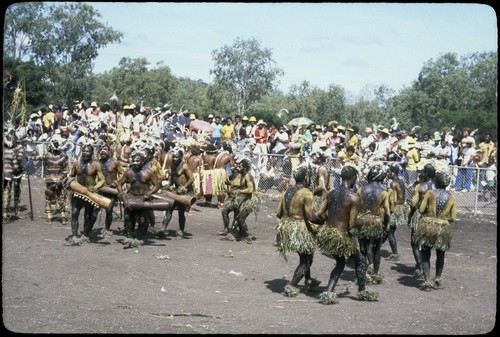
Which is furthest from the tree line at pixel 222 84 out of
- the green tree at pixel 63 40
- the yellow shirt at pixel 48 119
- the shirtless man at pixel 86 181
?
the shirtless man at pixel 86 181

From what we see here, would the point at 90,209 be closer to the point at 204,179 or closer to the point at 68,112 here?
the point at 204,179

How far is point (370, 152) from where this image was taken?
2095 cm

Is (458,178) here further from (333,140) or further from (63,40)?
(63,40)

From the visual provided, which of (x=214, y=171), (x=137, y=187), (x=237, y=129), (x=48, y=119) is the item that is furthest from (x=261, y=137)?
(x=137, y=187)

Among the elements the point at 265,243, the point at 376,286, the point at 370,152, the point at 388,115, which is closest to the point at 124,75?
the point at 388,115

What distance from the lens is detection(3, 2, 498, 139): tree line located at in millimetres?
48000

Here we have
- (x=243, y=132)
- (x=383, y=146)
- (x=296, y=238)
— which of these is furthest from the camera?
(x=243, y=132)

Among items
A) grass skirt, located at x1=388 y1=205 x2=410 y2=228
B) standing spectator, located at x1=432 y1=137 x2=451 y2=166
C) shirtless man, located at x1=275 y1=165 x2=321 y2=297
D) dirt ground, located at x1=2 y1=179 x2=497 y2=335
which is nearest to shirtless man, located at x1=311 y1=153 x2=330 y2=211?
dirt ground, located at x1=2 y1=179 x2=497 y2=335

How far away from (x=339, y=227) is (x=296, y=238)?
640 mm

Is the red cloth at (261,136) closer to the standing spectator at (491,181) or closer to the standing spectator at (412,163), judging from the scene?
the standing spectator at (412,163)

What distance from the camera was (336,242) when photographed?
9.54 m

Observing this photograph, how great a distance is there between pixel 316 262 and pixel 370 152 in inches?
344

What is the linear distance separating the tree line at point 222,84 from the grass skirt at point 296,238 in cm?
3442

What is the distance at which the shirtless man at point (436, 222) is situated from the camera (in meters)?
10.7
